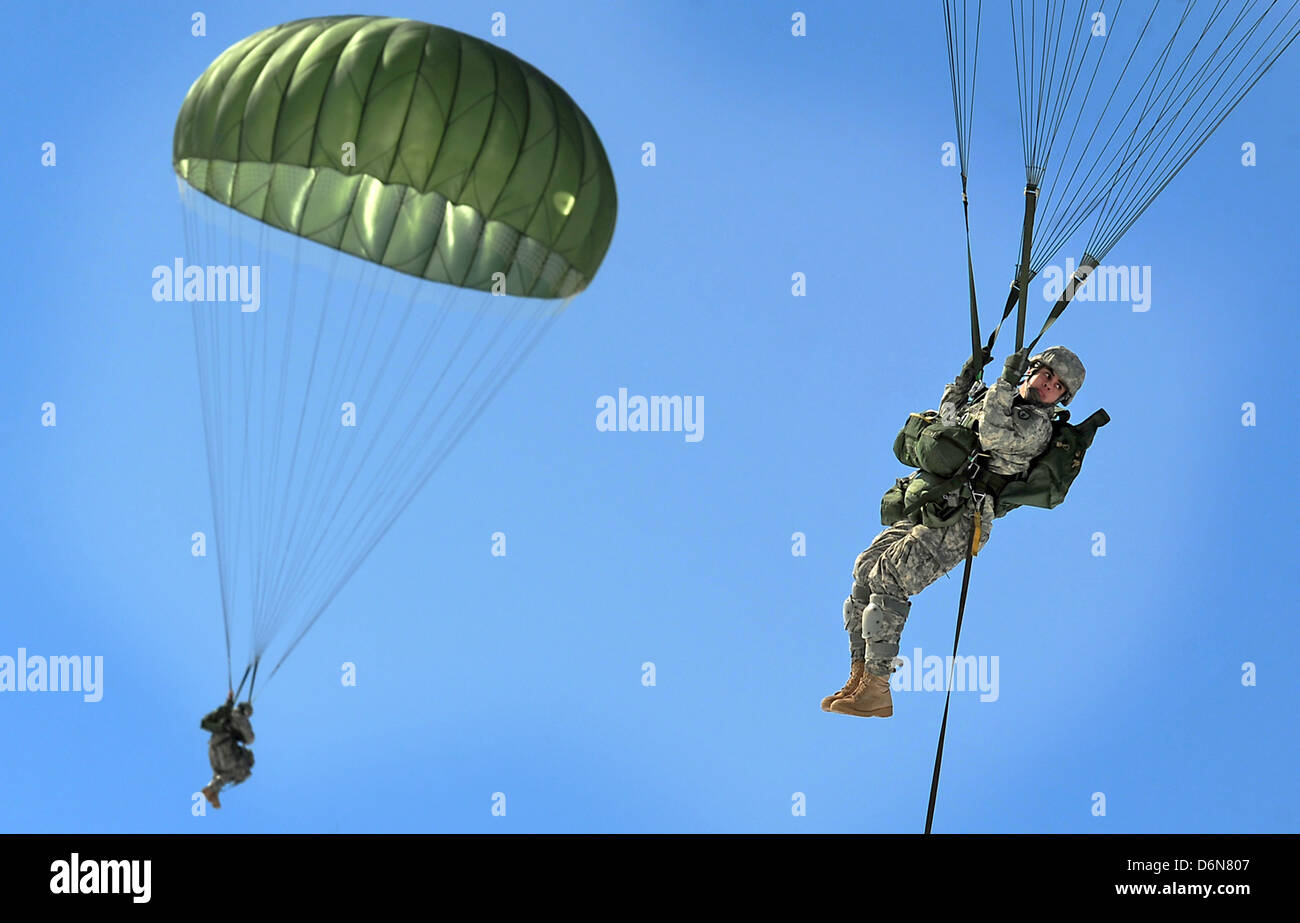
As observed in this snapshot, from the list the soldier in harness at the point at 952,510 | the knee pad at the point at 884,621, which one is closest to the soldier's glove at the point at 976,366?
the soldier in harness at the point at 952,510

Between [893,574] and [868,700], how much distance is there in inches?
50.5

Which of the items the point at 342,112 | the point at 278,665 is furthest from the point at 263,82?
the point at 278,665

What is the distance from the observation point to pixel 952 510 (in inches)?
729

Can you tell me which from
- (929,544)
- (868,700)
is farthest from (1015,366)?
(868,700)

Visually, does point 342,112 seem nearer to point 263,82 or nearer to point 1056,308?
point 263,82

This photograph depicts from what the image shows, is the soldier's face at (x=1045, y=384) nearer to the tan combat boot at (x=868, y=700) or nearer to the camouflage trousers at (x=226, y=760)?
→ the tan combat boot at (x=868, y=700)

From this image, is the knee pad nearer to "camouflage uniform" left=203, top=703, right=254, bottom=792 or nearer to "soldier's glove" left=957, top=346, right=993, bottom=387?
"soldier's glove" left=957, top=346, right=993, bottom=387

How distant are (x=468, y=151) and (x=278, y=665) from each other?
6.12 metres

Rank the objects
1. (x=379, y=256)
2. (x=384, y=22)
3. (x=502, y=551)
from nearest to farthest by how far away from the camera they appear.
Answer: (x=384, y=22), (x=379, y=256), (x=502, y=551)

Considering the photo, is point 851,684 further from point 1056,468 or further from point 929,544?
point 1056,468

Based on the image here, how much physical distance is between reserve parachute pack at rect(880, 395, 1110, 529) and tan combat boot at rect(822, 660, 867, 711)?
1608 mm

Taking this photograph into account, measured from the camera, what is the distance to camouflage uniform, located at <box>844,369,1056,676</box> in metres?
18.0

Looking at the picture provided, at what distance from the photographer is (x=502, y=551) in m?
28.1

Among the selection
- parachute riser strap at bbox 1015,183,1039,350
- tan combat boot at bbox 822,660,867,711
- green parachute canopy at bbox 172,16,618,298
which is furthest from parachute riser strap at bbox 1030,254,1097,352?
green parachute canopy at bbox 172,16,618,298
